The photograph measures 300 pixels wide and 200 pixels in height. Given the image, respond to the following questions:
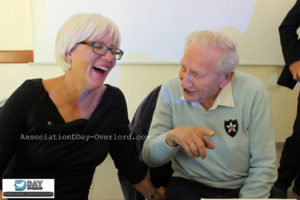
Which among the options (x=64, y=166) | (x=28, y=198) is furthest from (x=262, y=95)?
(x=28, y=198)

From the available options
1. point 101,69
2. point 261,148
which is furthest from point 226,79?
point 101,69

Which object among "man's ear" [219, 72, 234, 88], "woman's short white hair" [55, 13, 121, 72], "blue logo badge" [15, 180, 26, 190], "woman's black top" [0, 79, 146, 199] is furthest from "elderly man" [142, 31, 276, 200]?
"blue logo badge" [15, 180, 26, 190]

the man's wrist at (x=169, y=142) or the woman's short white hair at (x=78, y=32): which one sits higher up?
the woman's short white hair at (x=78, y=32)

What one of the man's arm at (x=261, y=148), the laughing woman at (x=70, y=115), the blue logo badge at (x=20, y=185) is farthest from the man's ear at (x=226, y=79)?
the blue logo badge at (x=20, y=185)

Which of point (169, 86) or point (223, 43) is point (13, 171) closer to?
point (169, 86)

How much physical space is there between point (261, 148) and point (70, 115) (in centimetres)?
64

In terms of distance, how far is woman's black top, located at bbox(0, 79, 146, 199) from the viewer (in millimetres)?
755

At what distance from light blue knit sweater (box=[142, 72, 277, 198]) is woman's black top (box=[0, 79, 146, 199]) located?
15 centimetres

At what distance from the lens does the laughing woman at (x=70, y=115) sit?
0.75 metres

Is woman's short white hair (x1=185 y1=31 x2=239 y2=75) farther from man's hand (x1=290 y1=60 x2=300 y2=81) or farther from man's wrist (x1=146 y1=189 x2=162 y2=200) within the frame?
man's wrist (x1=146 y1=189 x2=162 y2=200)

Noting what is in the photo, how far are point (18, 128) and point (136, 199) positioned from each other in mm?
516

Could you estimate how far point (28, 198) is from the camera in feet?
2.52

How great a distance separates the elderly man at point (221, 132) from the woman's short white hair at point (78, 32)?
272 mm

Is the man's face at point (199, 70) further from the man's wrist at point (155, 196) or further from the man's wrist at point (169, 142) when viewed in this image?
the man's wrist at point (155, 196)
